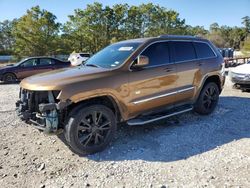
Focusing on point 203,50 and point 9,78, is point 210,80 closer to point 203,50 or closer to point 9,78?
point 203,50

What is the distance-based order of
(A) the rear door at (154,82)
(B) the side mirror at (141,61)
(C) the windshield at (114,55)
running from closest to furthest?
(B) the side mirror at (141,61)
(A) the rear door at (154,82)
(C) the windshield at (114,55)

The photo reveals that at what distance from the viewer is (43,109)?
404 centimetres

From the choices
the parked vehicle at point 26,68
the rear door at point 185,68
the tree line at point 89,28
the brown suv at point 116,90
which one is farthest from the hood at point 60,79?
the tree line at point 89,28

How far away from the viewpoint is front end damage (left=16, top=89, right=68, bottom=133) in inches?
160

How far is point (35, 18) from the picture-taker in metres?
33.4

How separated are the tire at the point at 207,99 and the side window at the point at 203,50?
0.70 meters

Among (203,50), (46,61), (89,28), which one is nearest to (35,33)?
(89,28)

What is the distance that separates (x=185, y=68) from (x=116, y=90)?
1900 mm

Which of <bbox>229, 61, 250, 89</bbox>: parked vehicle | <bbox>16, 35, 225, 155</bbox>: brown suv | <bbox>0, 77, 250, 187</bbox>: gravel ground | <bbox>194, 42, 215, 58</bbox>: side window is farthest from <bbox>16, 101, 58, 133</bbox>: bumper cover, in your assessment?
<bbox>229, 61, 250, 89</bbox>: parked vehicle

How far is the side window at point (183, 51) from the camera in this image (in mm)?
5686

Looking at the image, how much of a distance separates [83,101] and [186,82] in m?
2.46

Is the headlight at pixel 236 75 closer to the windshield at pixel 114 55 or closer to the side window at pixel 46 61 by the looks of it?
the windshield at pixel 114 55

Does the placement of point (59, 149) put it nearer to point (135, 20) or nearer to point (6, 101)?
point (6, 101)

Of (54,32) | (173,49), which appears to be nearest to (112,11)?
(54,32)
